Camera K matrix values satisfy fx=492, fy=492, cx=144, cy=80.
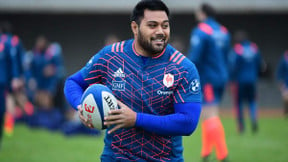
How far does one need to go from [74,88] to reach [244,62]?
9.62 m

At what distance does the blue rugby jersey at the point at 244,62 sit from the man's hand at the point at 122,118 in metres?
9.78

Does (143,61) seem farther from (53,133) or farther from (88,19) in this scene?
(88,19)

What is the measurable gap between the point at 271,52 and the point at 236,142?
11298 millimetres

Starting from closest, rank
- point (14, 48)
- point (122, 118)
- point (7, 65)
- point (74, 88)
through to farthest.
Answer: point (122, 118) → point (74, 88) → point (7, 65) → point (14, 48)

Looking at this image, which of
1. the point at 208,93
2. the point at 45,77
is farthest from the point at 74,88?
the point at 45,77

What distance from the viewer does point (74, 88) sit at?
439 centimetres

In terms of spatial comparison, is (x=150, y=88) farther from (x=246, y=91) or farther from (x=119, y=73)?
(x=246, y=91)

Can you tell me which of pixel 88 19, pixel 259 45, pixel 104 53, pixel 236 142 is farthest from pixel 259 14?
pixel 104 53

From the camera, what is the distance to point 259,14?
68.7 ft

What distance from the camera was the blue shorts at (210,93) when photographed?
772cm

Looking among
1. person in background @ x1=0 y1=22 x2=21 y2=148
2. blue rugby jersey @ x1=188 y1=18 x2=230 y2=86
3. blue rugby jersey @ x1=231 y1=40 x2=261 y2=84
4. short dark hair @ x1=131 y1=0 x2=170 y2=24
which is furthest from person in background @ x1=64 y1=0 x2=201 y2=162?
blue rugby jersey @ x1=231 y1=40 x2=261 y2=84

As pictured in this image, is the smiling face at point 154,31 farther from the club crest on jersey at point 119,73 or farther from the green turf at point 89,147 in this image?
the green turf at point 89,147

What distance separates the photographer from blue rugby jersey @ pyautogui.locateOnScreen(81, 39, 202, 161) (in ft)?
13.2

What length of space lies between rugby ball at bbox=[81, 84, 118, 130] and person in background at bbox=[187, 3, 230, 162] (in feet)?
12.7
